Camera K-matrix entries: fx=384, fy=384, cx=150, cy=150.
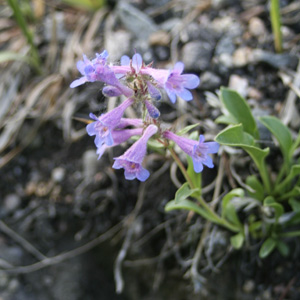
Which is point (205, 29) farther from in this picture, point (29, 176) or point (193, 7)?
point (29, 176)

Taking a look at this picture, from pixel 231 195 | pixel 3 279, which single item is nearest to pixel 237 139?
pixel 231 195

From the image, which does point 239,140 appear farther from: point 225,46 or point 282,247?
point 225,46

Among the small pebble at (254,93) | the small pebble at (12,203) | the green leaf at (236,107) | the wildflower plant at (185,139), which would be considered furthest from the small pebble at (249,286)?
the small pebble at (12,203)

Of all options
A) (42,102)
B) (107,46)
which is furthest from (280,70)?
(42,102)

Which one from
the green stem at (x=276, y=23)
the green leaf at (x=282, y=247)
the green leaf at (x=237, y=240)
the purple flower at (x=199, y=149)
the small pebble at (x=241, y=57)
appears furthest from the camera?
the small pebble at (x=241, y=57)

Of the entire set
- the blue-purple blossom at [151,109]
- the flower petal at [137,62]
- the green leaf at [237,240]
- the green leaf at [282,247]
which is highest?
the flower petal at [137,62]

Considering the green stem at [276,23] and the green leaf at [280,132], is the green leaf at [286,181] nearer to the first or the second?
the green leaf at [280,132]

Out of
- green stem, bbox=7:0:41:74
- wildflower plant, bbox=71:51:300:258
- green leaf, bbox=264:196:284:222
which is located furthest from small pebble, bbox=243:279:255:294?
green stem, bbox=7:0:41:74

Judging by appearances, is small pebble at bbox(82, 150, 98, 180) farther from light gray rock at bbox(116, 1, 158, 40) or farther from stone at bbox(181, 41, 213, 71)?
light gray rock at bbox(116, 1, 158, 40)
